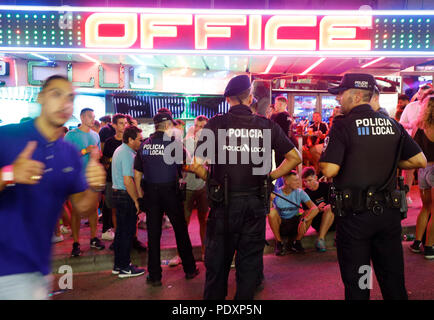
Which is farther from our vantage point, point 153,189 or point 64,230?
point 64,230

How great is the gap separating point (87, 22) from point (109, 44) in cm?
60

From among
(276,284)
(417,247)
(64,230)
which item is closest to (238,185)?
(276,284)

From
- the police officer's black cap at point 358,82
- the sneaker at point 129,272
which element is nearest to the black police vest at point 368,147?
the police officer's black cap at point 358,82

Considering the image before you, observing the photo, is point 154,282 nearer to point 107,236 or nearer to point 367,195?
point 107,236

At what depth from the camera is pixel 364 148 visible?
2.81 meters

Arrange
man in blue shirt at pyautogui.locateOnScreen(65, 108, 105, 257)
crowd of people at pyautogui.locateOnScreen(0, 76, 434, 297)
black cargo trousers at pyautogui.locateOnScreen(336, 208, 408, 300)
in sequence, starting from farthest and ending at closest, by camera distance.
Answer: man in blue shirt at pyautogui.locateOnScreen(65, 108, 105, 257)
black cargo trousers at pyautogui.locateOnScreen(336, 208, 408, 300)
crowd of people at pyautogui.locateOnScreen(0, 76, 434, 297)

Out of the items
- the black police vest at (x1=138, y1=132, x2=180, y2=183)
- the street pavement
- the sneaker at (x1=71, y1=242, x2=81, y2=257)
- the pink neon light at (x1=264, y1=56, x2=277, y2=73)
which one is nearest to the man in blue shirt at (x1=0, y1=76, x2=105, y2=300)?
the black police vest at (x1=138, y1=132, x2=180, y2=183)

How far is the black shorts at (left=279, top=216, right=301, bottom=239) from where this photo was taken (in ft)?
17.6

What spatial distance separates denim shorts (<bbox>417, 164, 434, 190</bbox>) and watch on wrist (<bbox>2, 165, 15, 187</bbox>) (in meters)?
5.18

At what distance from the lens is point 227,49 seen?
6668mm

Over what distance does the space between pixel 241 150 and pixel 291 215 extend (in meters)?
2.75

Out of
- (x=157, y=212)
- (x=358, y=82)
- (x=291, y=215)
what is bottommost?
(x=291, y=215)

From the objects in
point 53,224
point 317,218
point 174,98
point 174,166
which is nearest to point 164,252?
point 174,166

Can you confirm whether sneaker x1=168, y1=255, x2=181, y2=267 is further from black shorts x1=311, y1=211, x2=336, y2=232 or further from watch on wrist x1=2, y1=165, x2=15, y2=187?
watch on wrist x1=2, y1=165, x2=15, y2=187
